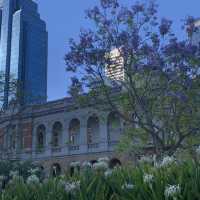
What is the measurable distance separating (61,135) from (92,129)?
3.42 m

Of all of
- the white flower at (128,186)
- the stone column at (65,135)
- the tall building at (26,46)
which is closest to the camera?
the white flower at (128,186)

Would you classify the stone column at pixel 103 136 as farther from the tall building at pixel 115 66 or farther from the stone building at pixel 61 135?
the tall building at pixel 115 66

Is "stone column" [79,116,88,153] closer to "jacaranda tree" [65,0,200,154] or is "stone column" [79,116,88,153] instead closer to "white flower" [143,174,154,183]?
"jacaranda tree" [65,0,200,154]

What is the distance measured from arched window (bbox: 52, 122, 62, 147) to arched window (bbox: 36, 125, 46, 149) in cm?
136

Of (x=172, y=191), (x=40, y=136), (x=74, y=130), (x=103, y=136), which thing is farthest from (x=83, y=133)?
(x=172, y=191)

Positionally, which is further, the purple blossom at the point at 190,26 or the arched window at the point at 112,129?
the arched window at the point at 112,129

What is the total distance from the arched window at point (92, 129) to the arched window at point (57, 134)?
10.7 feet

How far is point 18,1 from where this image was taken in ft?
227

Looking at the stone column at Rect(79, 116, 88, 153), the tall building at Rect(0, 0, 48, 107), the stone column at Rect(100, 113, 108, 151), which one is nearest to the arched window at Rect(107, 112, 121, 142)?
the stone column at Rect(100, 113, 108, 151)

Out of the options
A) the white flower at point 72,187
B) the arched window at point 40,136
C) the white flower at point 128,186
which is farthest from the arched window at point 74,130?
the white flower at point 128,186

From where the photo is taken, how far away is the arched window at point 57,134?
3772 cm

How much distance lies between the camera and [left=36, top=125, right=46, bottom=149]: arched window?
38.8 meters

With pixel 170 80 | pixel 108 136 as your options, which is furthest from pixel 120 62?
pixel 108 136

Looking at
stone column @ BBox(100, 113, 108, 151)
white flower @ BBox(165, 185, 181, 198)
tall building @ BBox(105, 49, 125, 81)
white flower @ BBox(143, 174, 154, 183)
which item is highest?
tall building @ BBox(105, 49, 125, 81)
